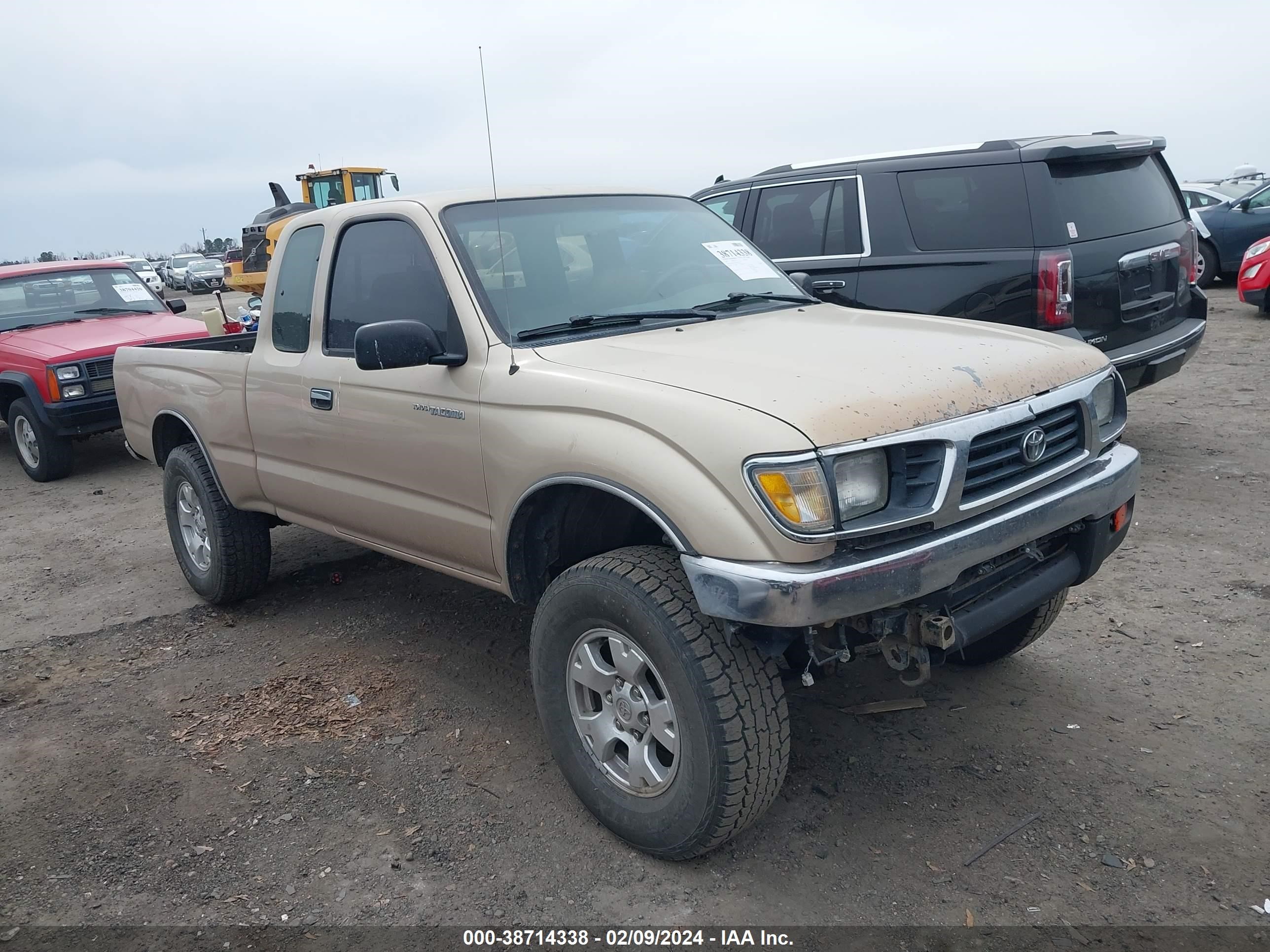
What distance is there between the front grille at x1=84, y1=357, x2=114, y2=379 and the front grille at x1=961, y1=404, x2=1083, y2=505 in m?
7.88

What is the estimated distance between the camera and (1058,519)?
9.49 feet

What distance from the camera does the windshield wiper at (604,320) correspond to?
3371 millimetres

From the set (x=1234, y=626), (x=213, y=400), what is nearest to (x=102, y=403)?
(x=213, y=400)

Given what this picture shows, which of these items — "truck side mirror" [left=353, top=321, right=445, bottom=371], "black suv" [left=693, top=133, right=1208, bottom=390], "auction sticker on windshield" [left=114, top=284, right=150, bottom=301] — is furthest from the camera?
"auction sticker on windshield" [left=114, top=284, right=150, bottom=301]

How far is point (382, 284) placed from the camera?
3852mm

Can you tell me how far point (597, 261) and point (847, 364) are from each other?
1201 mm

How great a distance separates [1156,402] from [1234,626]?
469 centimetres

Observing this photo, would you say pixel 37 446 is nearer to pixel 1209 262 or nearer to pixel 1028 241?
pixel 1028 241

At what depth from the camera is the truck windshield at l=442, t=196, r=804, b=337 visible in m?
3.48

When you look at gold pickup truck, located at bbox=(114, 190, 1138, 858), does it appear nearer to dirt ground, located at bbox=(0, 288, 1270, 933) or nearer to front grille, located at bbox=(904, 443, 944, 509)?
front grille, located at bbox=(904, 443, 944, 509)

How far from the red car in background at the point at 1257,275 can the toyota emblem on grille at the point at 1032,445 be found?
35.3 ft

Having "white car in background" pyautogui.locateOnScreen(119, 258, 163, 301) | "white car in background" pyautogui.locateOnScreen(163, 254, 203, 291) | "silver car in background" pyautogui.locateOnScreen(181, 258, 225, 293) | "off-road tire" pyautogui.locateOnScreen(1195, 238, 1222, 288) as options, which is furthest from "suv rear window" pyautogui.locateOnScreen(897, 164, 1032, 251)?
"white car in background" pyautogui.locateOnScreen(163, 254, 203, 291)

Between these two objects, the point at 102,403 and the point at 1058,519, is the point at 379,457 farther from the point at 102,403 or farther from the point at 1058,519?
the point at 102,403

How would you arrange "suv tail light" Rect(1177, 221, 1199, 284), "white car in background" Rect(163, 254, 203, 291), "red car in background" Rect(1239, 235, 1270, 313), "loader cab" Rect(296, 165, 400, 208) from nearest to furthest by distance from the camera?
"suv tail light" Rect(1177, 221, 1199, 284), "red car in background" Rect(1239, 235, 1270, 313), "loader cab" Rect(296, 165, 400, 208), "white car in background" Rect(163, 254, 203, 291)
